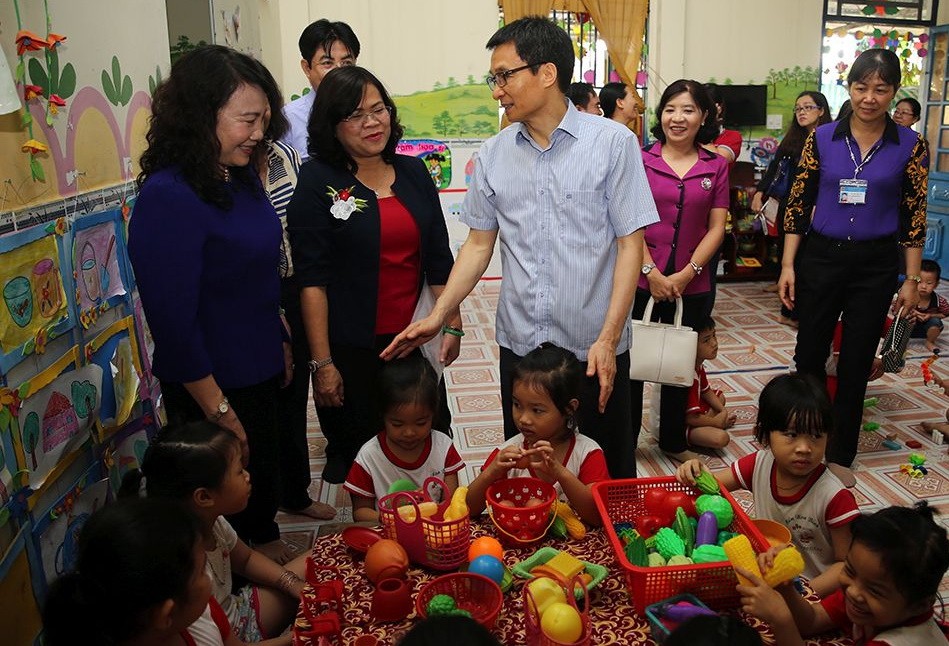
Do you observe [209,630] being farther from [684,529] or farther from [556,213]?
[556,213]

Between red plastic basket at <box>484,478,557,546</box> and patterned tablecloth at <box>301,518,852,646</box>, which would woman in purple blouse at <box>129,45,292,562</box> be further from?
red plastic basket at <box>484,478,557,546</box>

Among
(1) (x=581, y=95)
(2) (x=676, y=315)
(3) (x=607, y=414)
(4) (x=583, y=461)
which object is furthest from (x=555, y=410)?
(1) (x=581, y=95)

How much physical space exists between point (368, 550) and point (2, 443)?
85 centimetres

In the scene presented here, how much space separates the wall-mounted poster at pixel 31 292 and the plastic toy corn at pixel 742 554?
1.53m

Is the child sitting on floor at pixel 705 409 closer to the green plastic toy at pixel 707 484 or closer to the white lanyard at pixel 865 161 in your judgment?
the white lanyard at pixel 865 161

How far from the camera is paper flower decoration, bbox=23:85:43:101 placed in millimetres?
1731

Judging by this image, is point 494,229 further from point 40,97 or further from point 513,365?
point 40,97

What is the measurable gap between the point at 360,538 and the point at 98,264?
4.17 ft

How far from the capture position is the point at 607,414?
2.13 meters

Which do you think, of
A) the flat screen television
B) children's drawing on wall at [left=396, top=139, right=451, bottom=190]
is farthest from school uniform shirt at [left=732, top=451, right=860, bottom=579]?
the flat screen television

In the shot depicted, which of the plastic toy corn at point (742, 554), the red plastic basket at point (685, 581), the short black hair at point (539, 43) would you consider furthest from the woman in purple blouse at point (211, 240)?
the plastic toy corn at point (742, 554)

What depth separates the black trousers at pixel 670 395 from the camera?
2.97m

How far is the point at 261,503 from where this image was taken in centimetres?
215

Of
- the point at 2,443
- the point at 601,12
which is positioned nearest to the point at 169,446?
the point at 2,443
